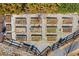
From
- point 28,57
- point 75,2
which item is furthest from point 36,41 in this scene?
point 75,2

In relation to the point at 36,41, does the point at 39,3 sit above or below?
above

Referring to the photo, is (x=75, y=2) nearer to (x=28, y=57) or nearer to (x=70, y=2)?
(x=70, y=2)

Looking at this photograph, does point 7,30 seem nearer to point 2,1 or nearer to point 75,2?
point 2,1

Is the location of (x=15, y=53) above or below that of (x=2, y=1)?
below

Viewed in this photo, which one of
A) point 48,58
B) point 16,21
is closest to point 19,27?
point 16,21

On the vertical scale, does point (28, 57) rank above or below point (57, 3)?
below

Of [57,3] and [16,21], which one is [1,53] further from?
[57,3]

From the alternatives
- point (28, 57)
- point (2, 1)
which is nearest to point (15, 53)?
point (28, 57)
